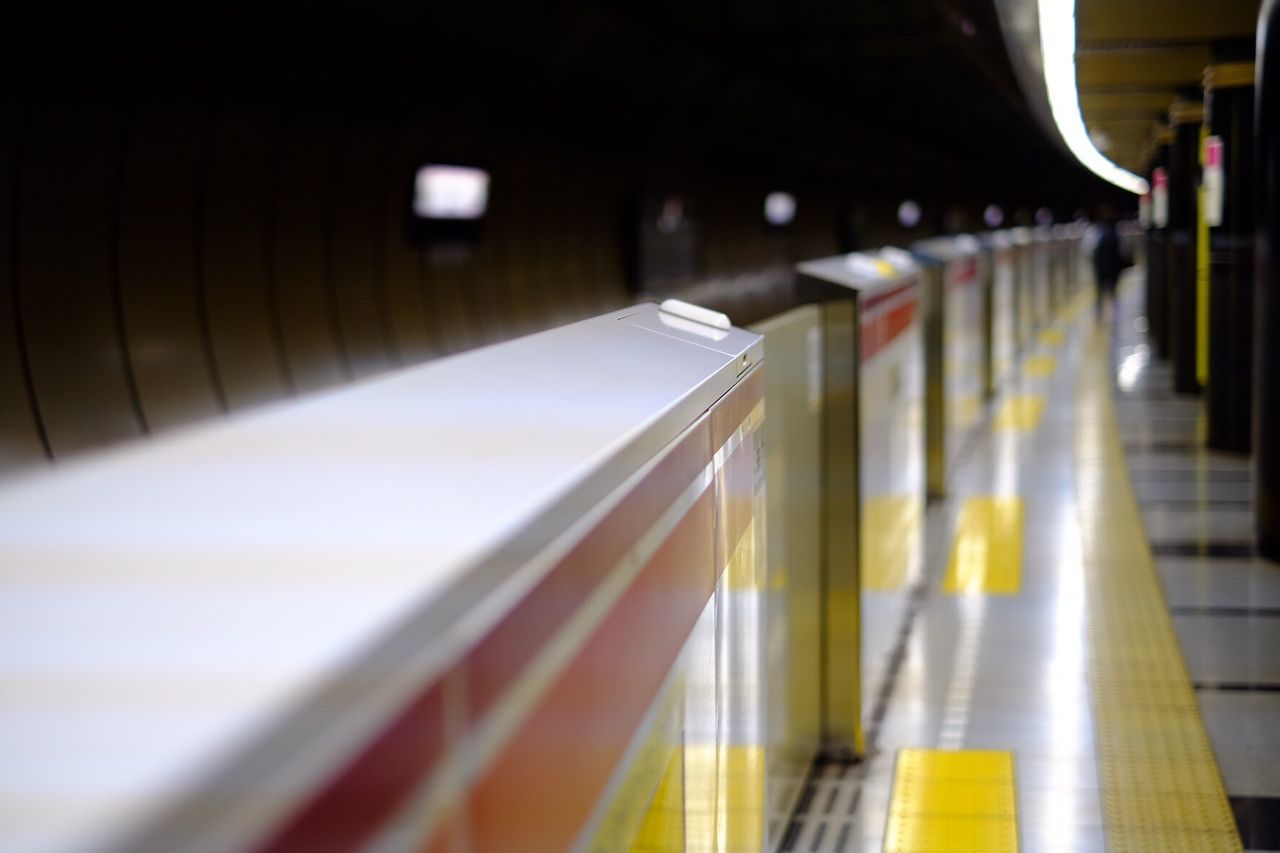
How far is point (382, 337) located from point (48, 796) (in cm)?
846

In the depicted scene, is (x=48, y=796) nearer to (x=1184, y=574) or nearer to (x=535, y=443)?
(x=535, y=443)

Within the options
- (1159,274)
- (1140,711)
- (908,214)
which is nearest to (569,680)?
(1140,711)

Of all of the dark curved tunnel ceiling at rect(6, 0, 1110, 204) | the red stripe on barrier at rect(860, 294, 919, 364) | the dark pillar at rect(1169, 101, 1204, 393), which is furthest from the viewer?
the dark pillar at rect(1169, 101, 1204, 393)

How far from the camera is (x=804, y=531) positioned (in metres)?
4.17

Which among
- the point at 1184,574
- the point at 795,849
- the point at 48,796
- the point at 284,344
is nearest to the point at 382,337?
the point at 284,344

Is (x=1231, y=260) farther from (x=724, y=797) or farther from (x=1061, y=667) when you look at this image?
(x=724, y=797)

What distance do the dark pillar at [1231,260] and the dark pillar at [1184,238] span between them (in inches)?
108

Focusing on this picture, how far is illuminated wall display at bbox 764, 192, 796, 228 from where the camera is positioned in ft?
68.0

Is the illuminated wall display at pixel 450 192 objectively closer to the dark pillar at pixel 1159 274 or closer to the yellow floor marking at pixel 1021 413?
the yellow floor marking at pixel 1021 413

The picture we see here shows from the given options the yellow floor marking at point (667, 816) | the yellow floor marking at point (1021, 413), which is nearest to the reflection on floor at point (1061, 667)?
the yellow floor marking at point (1021, 413)

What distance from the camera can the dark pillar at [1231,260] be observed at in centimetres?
932

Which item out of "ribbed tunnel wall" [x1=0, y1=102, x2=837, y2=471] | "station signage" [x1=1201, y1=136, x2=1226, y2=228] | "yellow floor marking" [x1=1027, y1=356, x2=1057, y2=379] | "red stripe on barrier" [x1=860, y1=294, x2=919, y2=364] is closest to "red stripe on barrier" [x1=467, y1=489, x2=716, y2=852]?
"red stripe on barrier" [x1=860, y1=294, x2=919, y2=364]

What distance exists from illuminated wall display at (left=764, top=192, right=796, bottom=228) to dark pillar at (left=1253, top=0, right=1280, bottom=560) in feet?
46.2

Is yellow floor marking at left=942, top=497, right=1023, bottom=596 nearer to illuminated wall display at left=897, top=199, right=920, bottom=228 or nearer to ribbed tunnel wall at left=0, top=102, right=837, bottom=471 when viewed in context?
ribbed tunnel wall at left=0, top=102, right=837, bottom=471
